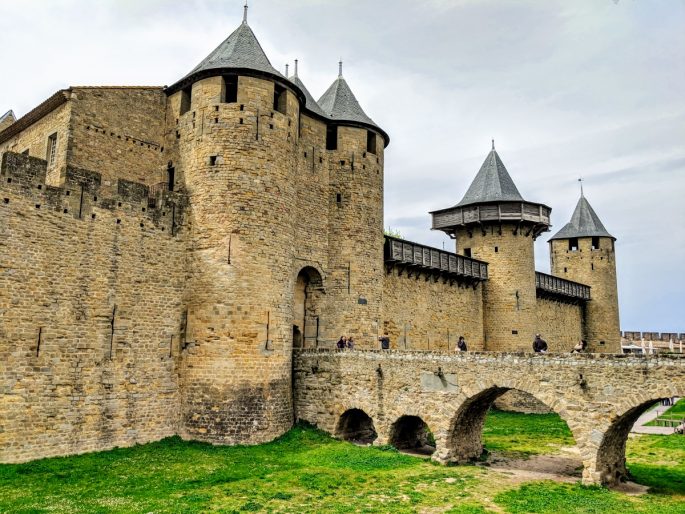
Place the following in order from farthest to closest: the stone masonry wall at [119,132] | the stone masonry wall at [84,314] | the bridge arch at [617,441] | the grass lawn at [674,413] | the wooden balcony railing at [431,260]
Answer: the grass lawn at [674,413] → the wooden balcony railing at [431,260] → the stone masonry wall at [119,132] → the stone masonry wall at [84,314] → the bridge arch at [617,441]

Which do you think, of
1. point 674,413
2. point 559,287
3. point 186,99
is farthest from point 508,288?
point 186,99

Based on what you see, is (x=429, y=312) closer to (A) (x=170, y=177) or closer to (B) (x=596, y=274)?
(A) (x=170, y=177)

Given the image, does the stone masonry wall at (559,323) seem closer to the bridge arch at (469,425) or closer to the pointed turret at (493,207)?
the pointed turret at (493,207)

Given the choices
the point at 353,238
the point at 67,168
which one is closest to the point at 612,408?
the point at 353,238

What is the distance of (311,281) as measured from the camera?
847 inches

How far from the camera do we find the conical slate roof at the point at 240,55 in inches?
729

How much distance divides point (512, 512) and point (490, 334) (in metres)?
19.9

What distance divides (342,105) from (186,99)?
6.61m

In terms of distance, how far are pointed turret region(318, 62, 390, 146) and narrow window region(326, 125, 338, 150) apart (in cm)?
44

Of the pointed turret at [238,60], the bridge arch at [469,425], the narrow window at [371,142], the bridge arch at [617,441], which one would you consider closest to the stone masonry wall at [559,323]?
the narrow window at [371,142]

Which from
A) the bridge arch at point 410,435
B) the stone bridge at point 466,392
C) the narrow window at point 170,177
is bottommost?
the bridge arch at point 410,435

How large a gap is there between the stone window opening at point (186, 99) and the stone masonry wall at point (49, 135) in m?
3.45

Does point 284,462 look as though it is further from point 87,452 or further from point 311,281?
point 311,281

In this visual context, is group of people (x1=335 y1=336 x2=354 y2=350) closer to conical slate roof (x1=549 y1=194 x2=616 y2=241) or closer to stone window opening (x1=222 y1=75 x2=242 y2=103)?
stone window opening (x1=222 y1=75 x2=242 y2=103)
